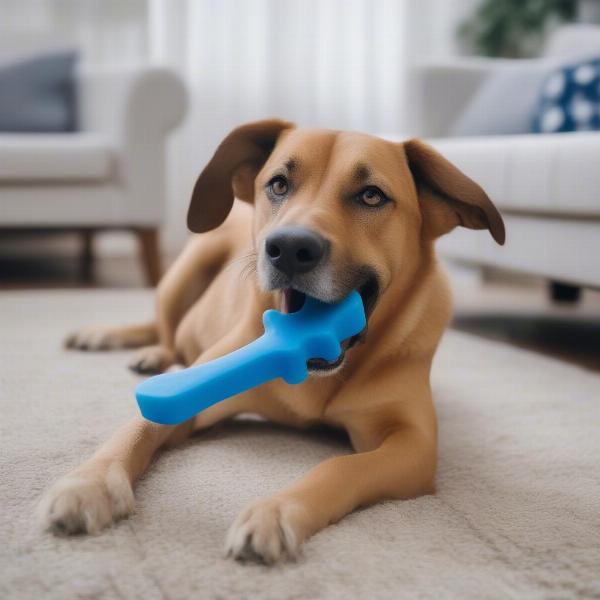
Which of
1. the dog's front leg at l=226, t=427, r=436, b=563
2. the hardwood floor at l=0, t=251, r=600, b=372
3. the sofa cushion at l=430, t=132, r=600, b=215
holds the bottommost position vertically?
the hardwood floor at l=0, t=251, r=600, b=372

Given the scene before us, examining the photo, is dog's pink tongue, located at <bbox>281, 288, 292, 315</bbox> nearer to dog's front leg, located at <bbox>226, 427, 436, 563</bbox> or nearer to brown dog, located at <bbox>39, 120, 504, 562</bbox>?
brown dog, located at <bbox>39, 120, 504, 562</bbox>

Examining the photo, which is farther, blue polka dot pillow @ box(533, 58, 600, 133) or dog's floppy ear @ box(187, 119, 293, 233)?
blue polka dot pillow @ box(533, 58, 600, 133)

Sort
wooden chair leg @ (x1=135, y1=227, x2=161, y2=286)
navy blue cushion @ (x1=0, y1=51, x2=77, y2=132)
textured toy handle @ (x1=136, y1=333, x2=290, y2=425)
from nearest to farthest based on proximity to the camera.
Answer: textured toy handle @ (x1=136, y1=333, x2=290, y2=425) < wooden chair leg @ (x1=135, y1=227, x2=161, y2=286) < navy blue cushion @ (x1=0, y1=51, x2=77, y2=132)

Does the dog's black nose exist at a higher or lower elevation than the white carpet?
higher

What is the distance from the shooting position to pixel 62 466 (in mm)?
1328

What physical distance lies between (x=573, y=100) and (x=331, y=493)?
2448 millimetres

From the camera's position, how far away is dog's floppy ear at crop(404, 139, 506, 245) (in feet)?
4.91

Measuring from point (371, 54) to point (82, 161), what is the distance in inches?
107

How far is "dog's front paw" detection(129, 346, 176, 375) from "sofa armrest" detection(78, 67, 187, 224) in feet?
5.60

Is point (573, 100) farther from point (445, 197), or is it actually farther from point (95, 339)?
point (95, 339)

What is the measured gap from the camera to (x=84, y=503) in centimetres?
105

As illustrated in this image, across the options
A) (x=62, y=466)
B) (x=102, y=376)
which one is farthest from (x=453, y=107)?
(x=62, y=466)

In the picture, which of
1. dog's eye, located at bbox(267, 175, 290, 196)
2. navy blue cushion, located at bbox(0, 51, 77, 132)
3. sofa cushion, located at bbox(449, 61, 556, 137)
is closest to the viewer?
dog's eye, located at bbox(267, 175, 290, 196)

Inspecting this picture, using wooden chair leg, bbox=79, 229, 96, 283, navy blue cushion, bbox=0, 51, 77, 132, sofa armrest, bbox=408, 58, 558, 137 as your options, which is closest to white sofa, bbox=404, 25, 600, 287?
sofa armrest, bbox=408, 58, 558, 137
